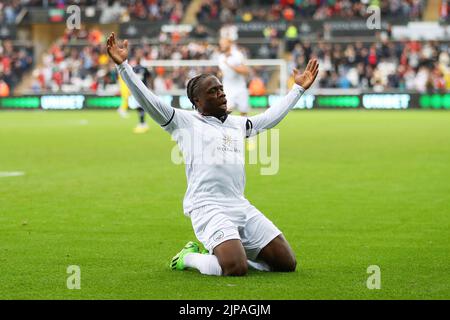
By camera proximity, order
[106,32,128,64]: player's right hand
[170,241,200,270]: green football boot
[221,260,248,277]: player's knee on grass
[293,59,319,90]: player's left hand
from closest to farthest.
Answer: [106,32,128,64]: player's right hand, [221,260,248,277]: player's knee on grass, [170,241,200,270]: green football boot, [293,59,319,90]: player's left hand

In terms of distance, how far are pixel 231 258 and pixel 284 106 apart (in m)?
1.65

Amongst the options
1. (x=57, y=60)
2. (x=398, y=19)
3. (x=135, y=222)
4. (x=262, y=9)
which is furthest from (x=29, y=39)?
(x=135, y=222)

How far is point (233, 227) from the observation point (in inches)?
333

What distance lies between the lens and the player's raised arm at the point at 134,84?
7.91 meters

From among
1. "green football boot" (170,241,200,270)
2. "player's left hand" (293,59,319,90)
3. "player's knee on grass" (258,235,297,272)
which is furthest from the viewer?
Answer: "player's left hand" (293,59,319,90)

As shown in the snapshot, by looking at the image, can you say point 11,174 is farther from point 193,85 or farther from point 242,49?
point 242,49

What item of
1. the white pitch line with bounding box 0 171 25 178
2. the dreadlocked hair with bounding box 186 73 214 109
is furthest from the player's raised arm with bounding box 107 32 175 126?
the white pitch line with bounding box 0 171 25 178

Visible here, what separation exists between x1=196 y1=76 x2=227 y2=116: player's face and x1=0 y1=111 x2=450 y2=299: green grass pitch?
1438 millimetres

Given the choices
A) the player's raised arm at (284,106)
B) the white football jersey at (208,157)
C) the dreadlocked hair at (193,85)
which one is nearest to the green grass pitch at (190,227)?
the white football jersey at (208,157)

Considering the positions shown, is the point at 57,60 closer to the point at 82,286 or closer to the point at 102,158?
the point at 102,158

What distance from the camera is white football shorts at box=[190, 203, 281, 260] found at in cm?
841

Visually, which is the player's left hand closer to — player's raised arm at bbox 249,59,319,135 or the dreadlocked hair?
player's raised arm at bbox 249,59,319,135

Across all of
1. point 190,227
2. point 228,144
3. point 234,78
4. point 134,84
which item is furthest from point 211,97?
point 234,78
